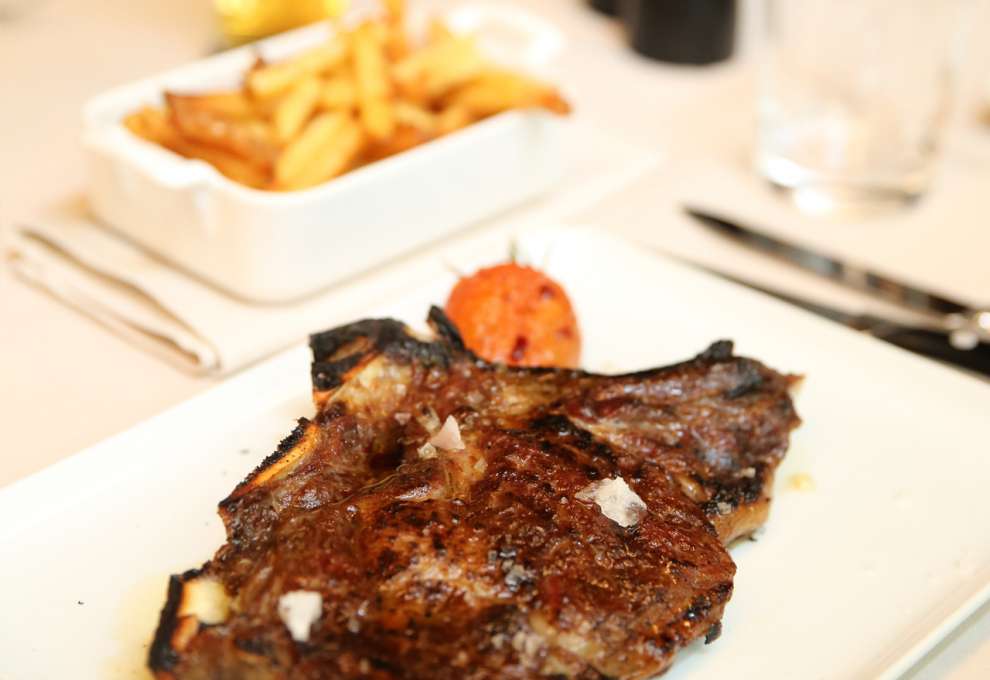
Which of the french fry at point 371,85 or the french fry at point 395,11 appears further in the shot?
the french fry at point 395,11

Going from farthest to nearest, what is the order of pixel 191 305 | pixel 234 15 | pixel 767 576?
pixel 234 15 < pixel 191 305 < pixel 767 576

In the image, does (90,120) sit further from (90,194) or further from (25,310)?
(25,310)

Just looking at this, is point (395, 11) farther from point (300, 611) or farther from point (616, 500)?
point (300, 611)

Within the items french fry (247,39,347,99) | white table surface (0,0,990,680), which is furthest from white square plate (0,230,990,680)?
french fry (247,39,347,99)

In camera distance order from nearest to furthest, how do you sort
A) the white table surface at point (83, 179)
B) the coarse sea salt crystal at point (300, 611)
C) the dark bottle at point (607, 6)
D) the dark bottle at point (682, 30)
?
the coarse sea salt crystal at point (300, 611), the white table surface at point (83, 179), the dark bottle at point (682, 30), the dark bottle at point (607, 6)

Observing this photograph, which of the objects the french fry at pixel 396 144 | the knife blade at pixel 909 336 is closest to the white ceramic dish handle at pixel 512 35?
the french fry at pixel 396 144

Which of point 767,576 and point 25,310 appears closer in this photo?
point 767,576

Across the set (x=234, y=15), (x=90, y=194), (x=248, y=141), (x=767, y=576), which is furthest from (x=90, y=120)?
(x=767, y=576)

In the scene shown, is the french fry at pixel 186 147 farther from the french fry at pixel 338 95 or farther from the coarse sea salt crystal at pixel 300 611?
the coarse sea salt crystal at pixel 300 611
